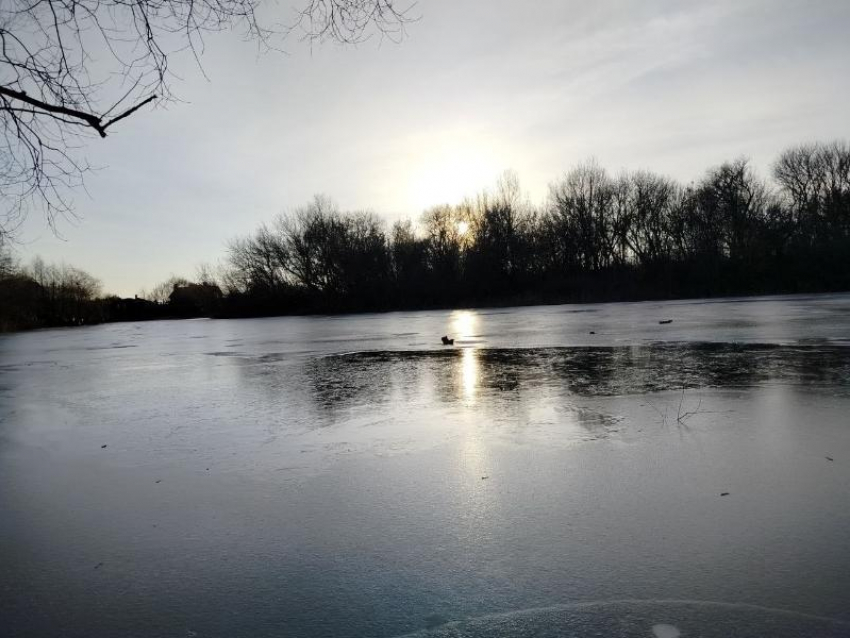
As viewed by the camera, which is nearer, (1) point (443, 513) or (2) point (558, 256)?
(1) point (443, 513)

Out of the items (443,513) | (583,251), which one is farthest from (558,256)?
(443,513)

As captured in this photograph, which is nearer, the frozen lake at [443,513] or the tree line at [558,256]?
the frozen lake at [443,513]

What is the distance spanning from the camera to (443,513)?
340 centimetres

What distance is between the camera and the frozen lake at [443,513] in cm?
236

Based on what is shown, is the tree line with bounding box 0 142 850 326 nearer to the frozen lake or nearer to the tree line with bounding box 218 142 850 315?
the tree line with bounding box 218 142 850 315

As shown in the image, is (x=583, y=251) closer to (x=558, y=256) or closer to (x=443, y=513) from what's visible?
(x=558, y=256)

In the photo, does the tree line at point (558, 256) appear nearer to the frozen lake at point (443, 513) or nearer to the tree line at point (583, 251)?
the tree line at point (583, 251)

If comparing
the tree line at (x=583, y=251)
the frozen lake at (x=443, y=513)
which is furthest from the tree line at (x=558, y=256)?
the frozen lake at (x=443, y=513)

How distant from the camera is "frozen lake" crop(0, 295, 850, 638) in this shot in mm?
2355

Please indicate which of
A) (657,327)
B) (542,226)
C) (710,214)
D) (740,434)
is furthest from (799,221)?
(740,434)

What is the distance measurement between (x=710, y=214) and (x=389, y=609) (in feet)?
181

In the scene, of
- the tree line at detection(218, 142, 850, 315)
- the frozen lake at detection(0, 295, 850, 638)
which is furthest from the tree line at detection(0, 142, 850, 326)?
the frozen lake at detection(0, 295, 850, 638)

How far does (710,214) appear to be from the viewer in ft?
166

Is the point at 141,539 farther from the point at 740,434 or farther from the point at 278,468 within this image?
the point at 740,434
